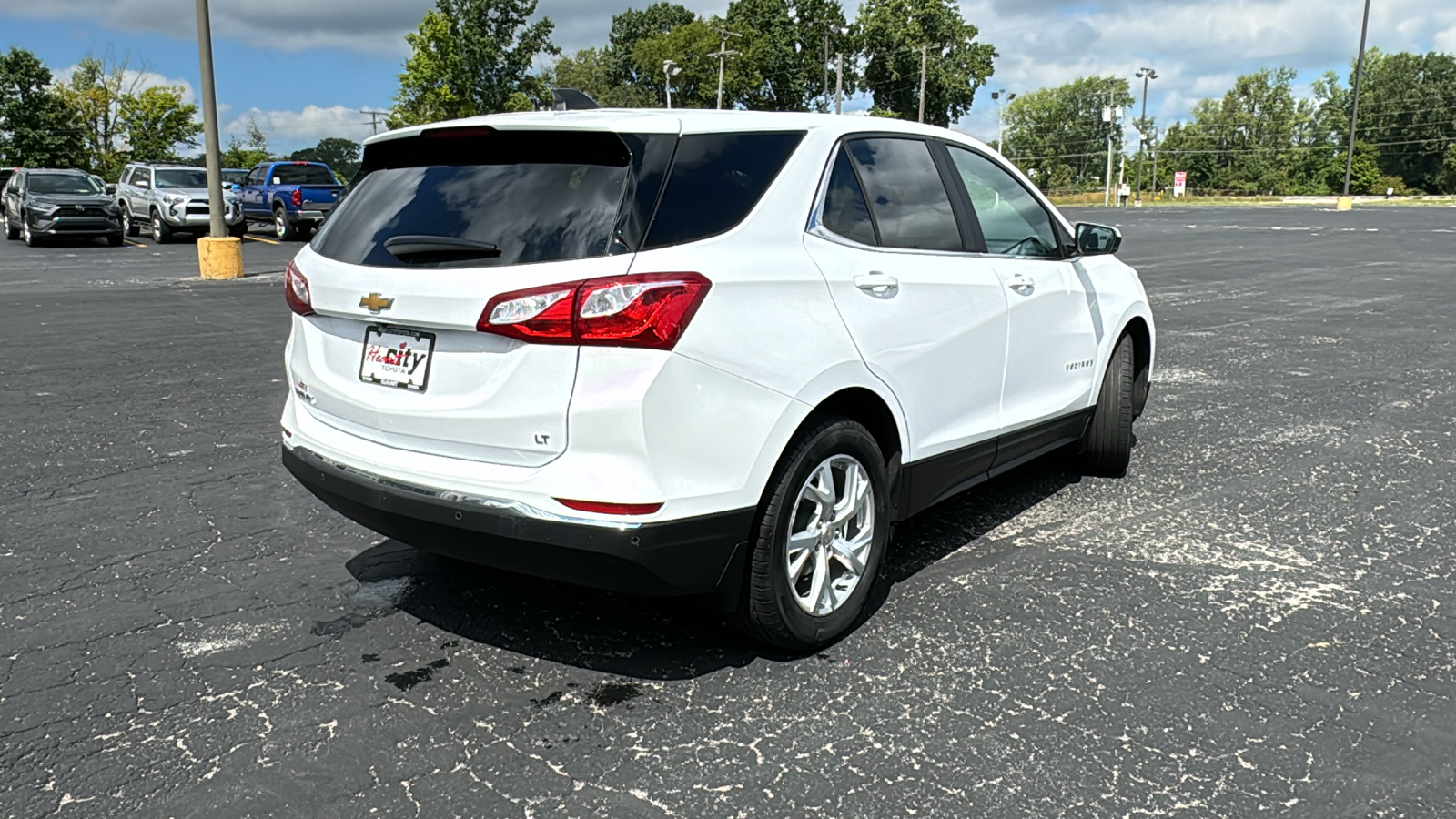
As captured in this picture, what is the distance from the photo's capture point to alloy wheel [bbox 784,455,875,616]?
137 inches

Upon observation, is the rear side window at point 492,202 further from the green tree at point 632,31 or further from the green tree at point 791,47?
the green tree at point 632,31

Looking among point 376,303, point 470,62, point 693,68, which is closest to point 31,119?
point 470,62

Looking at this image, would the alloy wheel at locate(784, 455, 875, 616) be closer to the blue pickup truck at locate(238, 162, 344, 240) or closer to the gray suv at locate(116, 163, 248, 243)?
the blue pickup truck at locate(238, 162, 344, 240)

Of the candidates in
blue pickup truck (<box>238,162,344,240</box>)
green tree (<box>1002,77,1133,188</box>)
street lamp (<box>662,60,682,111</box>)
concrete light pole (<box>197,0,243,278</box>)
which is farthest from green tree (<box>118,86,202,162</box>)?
green tree (<box>1002,77,1133,188</box>)

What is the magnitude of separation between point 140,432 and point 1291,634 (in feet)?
20.3

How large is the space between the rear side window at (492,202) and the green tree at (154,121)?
67.1 metres

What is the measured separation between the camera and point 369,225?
3584 mm

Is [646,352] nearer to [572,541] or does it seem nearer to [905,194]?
[572,541]

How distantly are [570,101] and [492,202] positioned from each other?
1.25 m

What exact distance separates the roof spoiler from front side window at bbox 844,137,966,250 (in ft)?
3.68

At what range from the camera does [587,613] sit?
12.8 feet

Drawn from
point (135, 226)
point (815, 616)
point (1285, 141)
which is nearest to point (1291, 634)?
point (815, 616)

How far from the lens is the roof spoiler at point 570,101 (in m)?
4.28

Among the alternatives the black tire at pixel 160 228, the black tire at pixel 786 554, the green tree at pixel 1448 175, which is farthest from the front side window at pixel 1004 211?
the green tree at pixel 1448 175
